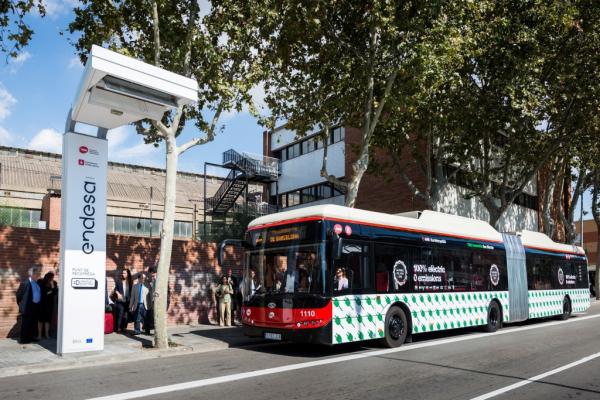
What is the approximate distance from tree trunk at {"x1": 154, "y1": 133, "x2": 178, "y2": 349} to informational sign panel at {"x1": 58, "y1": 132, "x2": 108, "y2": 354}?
3.79 feet

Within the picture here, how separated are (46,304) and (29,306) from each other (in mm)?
734

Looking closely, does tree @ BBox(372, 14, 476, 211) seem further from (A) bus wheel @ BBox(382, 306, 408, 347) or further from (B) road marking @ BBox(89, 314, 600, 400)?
(B) road marking @ BBox(89, 314, 600, 400)

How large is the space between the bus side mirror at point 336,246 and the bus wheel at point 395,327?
7.46 ft

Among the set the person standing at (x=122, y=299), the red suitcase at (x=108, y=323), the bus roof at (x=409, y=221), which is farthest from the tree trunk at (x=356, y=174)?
the red suitcase at (x=108, y=323)

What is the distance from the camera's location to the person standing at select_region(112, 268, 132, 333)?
→ 1453 cm

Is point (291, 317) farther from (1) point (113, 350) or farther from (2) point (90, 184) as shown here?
(2) point (90, 184)

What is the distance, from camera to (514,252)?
17156mm

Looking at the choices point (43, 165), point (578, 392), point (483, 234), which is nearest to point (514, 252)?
point (483, 234)

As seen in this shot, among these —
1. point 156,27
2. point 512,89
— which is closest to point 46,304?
point 156,27

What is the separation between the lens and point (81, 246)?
11008mm

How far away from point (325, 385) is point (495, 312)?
9504 mm

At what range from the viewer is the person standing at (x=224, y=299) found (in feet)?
53.1

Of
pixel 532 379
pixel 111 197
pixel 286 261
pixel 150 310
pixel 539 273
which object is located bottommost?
pixel 532 379

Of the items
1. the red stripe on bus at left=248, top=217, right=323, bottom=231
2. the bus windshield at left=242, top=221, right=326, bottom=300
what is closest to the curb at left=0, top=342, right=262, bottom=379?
the bus windshield at left=242, top=221, right=326, bottom=300
